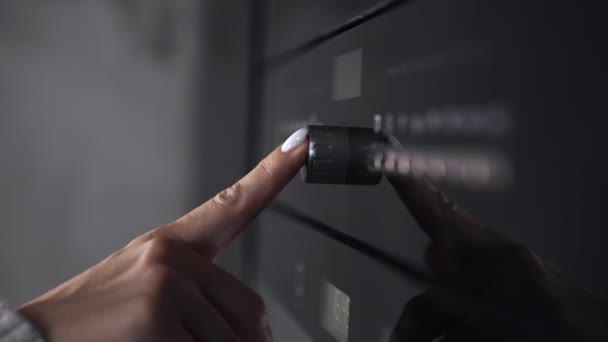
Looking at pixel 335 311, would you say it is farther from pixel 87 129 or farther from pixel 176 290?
pixel 87 129

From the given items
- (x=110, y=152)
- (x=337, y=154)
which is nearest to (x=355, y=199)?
(x=337, y=154)

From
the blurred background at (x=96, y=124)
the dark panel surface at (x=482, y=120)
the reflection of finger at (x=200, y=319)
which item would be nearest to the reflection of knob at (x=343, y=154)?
the dark panel surface at (x=482, y=120)

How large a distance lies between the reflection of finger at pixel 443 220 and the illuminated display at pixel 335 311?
4.1 inches

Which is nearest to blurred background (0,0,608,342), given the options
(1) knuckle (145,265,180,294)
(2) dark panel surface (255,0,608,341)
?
(2) dark panel surface (255,0,608,341)

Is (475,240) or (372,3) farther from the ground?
(372,3)

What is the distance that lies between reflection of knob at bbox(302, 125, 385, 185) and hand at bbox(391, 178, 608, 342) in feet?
0.10

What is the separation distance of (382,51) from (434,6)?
0.17ft

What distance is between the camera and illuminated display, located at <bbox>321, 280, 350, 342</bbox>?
0.31 metres

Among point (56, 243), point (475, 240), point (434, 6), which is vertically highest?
point (434, 6)

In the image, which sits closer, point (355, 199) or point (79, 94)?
point (355, 199)

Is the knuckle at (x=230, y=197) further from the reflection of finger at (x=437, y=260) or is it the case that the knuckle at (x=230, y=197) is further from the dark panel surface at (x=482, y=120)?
the reflection of finger at (x=437, y=260)

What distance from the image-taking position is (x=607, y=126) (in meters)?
0.14

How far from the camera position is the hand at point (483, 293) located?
152mm

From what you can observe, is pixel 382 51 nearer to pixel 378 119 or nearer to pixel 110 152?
pixel 378 119
